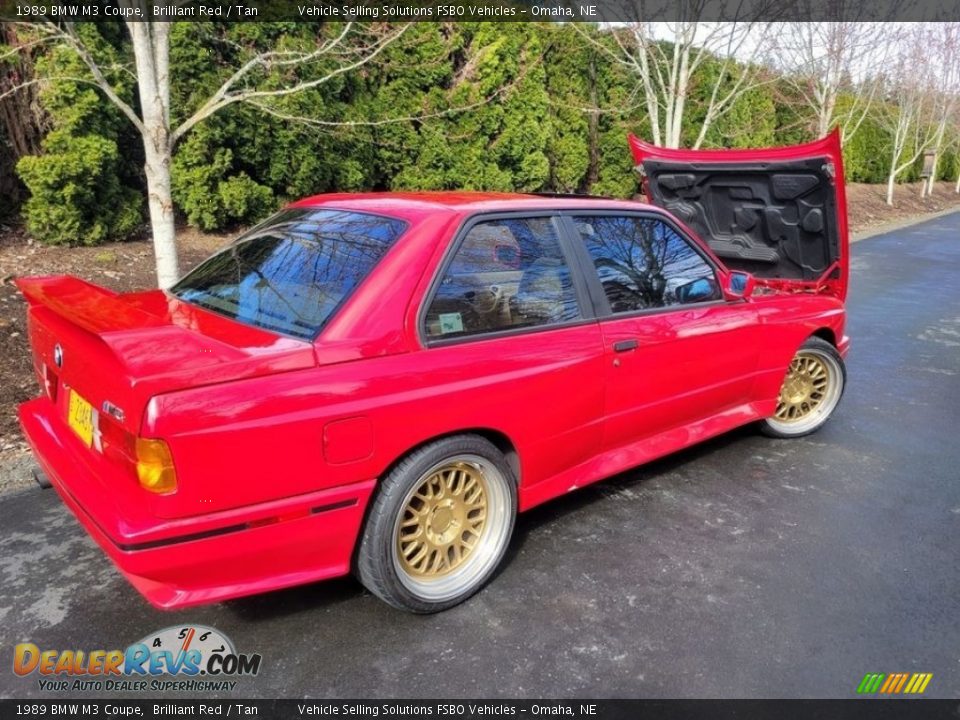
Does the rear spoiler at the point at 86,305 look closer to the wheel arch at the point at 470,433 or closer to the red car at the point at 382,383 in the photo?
the red car at the point at 382,383

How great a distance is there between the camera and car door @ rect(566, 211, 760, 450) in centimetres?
320

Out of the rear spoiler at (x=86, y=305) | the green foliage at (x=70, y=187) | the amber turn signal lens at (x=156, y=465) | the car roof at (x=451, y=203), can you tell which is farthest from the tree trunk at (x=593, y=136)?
the amber turn signal lens at (x=156, y=465)

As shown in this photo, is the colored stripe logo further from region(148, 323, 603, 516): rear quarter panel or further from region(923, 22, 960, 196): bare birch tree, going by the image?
region(923, 22, 960, 196): bare birch tree

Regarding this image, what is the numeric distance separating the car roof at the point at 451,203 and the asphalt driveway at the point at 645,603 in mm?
1485

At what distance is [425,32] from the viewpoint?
1006 centimetres

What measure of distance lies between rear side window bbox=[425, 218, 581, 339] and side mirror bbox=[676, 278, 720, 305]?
778 millimetres

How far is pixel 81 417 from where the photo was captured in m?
2.51

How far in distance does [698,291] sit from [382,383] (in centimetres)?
195

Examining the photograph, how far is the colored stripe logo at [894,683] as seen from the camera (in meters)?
2.32

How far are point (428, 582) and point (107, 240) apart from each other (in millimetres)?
6654

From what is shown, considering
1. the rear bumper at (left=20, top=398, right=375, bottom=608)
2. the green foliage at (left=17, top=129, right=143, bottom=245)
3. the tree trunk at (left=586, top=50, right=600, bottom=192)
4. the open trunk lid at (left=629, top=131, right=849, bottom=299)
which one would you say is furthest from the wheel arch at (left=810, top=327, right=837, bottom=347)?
the tree trunk at (left=586, top=50, right=600, bottom=192)

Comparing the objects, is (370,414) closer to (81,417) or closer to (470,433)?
(470,433)

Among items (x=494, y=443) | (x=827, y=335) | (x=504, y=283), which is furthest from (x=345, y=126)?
(x=494, y=443)

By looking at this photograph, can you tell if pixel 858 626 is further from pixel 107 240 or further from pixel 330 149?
pixel 330 149
